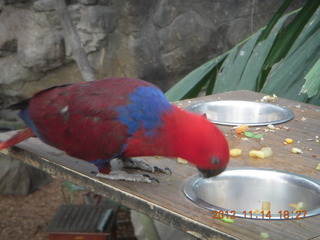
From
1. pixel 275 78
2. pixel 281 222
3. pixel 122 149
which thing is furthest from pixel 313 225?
pixel 275 78

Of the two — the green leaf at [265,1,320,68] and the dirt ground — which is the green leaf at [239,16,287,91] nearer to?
the green leaf at [265,1,320,68]

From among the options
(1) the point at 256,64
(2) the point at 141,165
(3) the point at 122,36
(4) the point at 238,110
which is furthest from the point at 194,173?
(3) the point at 122,36

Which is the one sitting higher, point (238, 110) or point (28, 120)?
point (28, 120)

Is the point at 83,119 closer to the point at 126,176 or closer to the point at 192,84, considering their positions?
the point at 126,176

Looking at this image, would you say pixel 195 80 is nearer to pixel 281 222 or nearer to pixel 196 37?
pixel 196 37

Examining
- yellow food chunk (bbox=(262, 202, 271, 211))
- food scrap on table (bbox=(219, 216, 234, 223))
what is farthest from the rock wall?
food scrap on table (bbox=(219, 216, 234, 223))

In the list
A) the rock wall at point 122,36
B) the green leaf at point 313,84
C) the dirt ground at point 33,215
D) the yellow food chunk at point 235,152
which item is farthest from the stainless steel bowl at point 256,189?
the rock wall at point 122,36

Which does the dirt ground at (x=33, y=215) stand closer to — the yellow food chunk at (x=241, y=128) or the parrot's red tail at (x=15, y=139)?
the yellow food chunk at (x=241, y=128)

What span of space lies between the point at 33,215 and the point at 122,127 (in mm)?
2313

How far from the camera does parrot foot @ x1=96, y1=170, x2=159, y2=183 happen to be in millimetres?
1196

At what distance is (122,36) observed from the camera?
139 inches

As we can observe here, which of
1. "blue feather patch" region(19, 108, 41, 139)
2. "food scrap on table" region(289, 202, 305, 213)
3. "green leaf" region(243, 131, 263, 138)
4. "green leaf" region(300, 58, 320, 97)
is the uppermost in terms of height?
"green leaf" region(300, 58, 320, 97)

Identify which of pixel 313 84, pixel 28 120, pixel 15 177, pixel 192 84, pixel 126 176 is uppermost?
pixel 313 84

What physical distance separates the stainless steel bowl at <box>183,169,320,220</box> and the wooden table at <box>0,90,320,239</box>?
43mm
